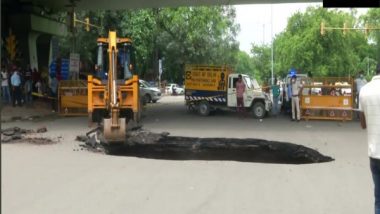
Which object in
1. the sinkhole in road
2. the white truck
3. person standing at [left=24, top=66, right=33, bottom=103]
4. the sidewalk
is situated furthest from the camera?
person standing at [left=24, top=66, right=33, bottom=103]

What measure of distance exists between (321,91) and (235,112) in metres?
4.56

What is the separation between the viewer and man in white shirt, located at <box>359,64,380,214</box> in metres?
5.00

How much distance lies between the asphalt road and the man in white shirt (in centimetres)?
181

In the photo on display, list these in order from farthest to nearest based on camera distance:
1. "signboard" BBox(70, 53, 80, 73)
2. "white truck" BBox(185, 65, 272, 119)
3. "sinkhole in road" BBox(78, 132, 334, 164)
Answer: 1. "signboard" BBox(70, 53, 80, 73)
2. "white truck" BBox(185, 65, 272, 119)
3. "sinkhole in road" BBox(78, 132, 334, 164)

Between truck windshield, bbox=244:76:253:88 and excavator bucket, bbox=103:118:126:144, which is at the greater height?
truck windshield, bbox=244:76:253:88

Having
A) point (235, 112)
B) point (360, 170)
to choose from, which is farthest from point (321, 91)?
point (360, 170)

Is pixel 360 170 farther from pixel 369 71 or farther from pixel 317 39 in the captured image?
pixel 369 71

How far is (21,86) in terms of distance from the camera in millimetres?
23875

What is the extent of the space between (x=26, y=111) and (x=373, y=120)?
19649 millimetres

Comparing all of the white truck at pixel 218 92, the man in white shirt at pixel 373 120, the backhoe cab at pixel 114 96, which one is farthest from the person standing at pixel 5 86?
the man in white shirt at pixel 373 120

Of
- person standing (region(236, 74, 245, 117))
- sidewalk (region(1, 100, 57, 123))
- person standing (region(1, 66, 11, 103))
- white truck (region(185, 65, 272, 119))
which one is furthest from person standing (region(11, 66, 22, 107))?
person standing (region(236, 74, 245, 117))

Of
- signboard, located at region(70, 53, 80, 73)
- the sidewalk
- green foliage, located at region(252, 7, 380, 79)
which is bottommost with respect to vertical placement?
the sidewalk

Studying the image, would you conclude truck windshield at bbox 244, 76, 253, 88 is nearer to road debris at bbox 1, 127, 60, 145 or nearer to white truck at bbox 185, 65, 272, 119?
white truck at bbox 185, 65, 272, 119

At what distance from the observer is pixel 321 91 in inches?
851
